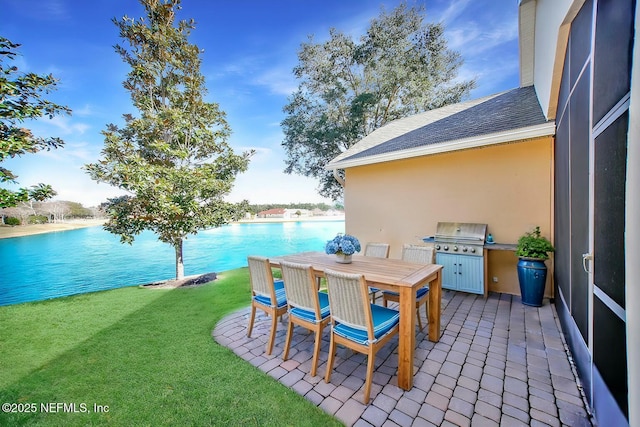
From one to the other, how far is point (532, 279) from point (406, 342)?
3216 mm

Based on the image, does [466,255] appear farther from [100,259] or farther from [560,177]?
[100,259]

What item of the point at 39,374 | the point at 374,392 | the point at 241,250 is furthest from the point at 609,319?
the point at 241,250

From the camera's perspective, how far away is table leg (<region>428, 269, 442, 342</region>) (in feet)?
9.80

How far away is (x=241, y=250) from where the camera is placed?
41.7 feet

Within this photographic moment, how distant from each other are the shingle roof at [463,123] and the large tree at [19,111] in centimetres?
543

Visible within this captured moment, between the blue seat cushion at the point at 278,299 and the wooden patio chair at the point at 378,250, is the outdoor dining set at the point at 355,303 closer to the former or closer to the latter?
the blue seat cushion at the point at 278,299

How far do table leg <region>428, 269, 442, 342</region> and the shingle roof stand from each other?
308 cm

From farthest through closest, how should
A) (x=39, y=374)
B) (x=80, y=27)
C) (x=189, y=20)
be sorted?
(x=189, y=20) → (x=80, y=27) → (x=39, y=374)

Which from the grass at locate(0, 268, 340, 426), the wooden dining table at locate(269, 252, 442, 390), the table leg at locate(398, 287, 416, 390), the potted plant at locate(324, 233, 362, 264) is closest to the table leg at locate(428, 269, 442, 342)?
the wooden dining table at locate(269, 252, 442, 390)

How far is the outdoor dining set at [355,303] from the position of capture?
2158 mm

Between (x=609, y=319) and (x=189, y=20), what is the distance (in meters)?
8.47

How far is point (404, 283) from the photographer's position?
91.2 inches

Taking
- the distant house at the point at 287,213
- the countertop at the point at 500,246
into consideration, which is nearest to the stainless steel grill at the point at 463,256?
the countertop at the point at 500,246

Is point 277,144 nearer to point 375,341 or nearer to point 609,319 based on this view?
point 375,341
